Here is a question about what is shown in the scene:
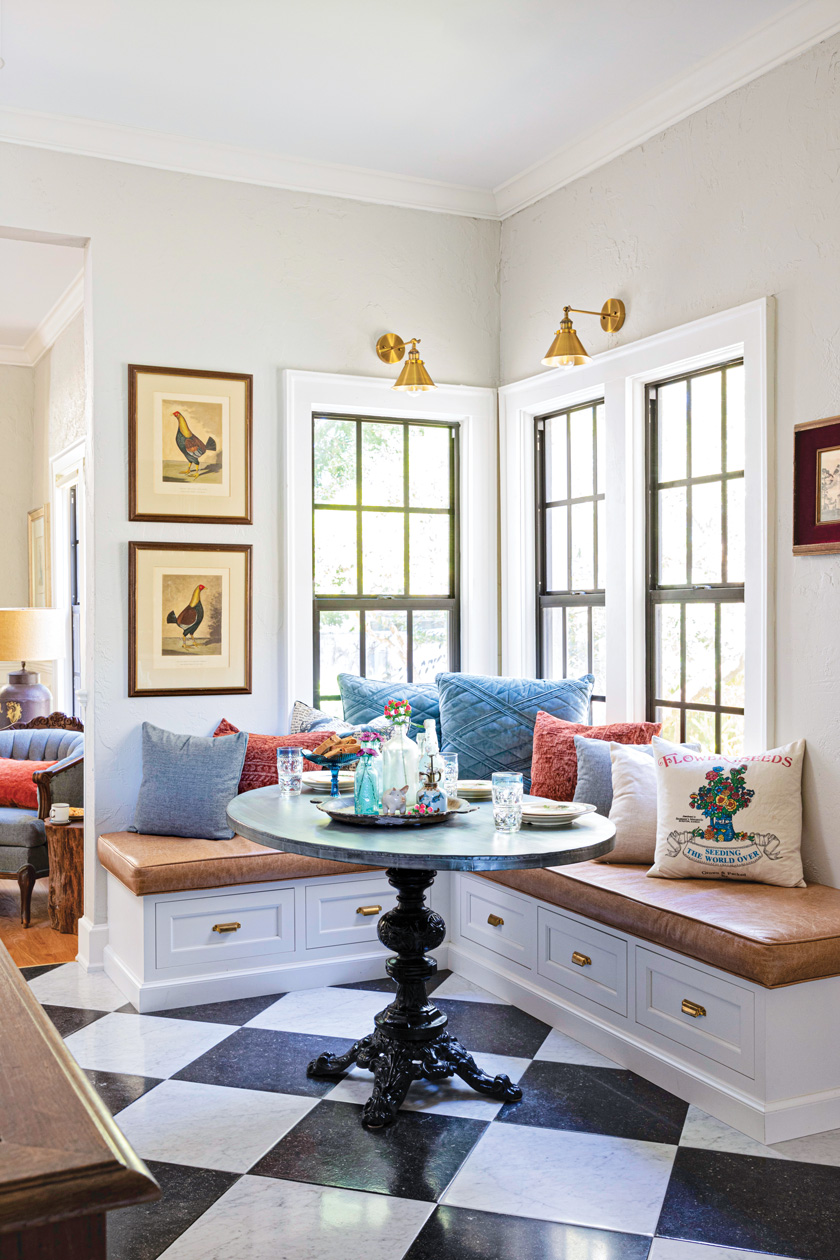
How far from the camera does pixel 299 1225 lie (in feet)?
7.48

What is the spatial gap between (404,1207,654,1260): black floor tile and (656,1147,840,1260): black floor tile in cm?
13

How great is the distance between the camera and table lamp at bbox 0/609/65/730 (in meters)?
5.98

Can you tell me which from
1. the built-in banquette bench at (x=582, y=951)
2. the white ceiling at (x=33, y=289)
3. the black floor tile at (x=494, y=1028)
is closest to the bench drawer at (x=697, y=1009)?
the built-in banquette bench at (x=582, y=951)

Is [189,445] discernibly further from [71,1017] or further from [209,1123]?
[209,1123]

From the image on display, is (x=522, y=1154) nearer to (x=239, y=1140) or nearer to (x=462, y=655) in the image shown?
(x=239, y=1140)

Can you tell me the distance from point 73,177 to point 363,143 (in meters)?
1.13

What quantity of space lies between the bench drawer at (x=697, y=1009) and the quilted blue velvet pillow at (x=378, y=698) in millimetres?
1572

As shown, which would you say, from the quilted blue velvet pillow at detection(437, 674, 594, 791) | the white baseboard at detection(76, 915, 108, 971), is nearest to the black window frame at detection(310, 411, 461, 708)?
the quilted blue velvet pillow at detection(437, 674, 594, 791)

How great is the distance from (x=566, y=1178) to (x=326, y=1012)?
129 centimetres

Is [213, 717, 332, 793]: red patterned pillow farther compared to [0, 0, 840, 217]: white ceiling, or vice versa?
[213, 717, 332, 793]: red patterned pillow

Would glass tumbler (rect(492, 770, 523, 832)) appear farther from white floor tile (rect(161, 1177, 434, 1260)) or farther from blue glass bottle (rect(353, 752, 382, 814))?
white floor tile (rect(161, 1177, 434, 1260))

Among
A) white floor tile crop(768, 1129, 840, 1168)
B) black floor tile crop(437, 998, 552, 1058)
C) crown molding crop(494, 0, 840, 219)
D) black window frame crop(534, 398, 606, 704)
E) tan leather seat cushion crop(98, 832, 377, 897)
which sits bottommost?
black floor tile crop(437, 998, 552, 1058)

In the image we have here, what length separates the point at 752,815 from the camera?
3.14 metres

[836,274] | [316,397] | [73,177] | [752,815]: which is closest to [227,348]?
[316,397]
